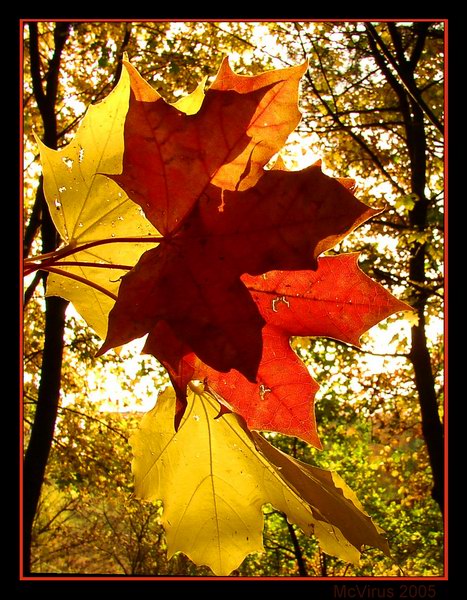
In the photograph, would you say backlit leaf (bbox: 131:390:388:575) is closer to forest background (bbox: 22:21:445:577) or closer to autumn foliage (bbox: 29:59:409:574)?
autumn foliage (bbox: 29:59:409:574)

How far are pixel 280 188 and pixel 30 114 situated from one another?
4426 millimetres

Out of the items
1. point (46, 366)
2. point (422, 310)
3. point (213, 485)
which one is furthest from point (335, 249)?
point (213, 485)

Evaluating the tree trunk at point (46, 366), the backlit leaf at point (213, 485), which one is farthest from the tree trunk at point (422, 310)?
the backlit leaf at point (213, 485)

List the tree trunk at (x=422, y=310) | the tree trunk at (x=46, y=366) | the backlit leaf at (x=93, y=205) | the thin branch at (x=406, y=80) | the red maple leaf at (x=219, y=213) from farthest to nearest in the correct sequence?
the tree trunk at (x=422, y=310), the tree trunk at (x=46, y=366), the thin branch at (x=406, y=80), the backlit leaf at (x=93, y=205), the red maple leaf at (x=219, y=213)

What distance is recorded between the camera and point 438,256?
3.83 meters

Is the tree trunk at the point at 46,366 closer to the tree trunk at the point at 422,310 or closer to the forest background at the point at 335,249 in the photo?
the forest background at the point at 335,249

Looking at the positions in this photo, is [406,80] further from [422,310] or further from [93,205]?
[422,310]

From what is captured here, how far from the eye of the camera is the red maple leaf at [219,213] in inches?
14.2

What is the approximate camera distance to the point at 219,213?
0.37 m

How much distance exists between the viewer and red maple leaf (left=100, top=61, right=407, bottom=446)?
361 mm

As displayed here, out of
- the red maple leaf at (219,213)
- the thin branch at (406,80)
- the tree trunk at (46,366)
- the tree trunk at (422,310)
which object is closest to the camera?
the red maple leaf at (219,213)

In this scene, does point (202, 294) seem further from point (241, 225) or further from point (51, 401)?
point (51, 401)

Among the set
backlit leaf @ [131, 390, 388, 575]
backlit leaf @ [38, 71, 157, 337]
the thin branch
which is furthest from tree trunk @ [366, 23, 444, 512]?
backlit leaf @ [38, 71, 157, 337]

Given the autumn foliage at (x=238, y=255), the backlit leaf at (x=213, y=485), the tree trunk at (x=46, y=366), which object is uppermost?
the tree trunk at (x=46, y=366)
